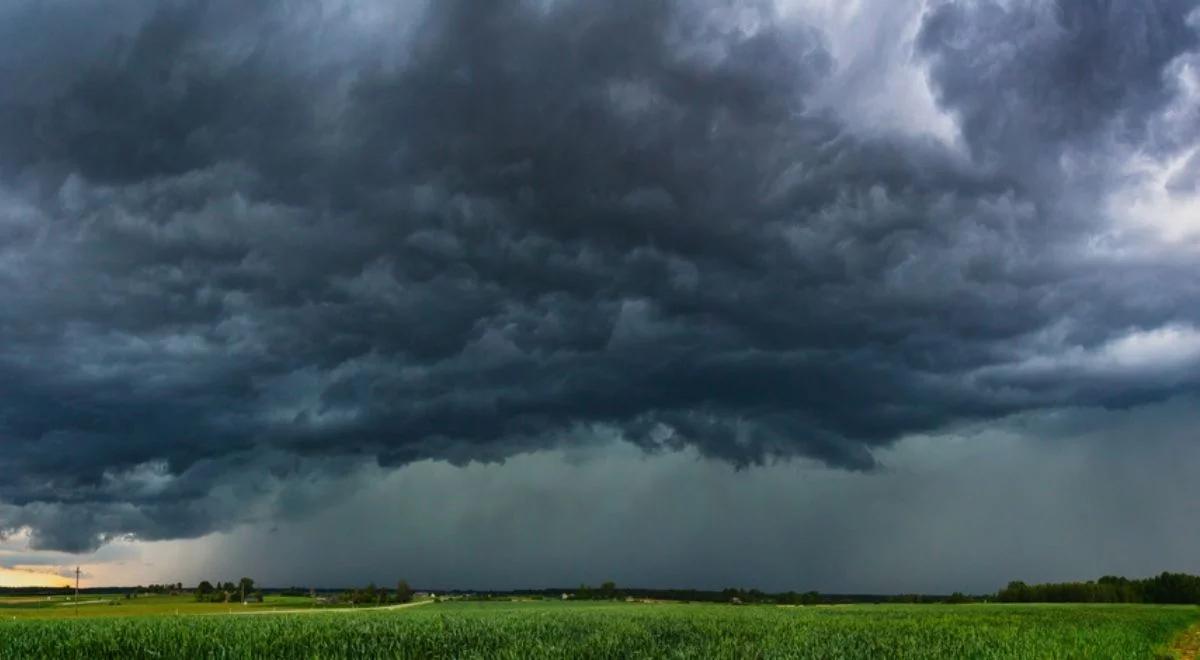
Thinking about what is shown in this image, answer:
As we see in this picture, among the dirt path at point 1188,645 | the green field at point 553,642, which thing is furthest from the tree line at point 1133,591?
the green field at point 553,642

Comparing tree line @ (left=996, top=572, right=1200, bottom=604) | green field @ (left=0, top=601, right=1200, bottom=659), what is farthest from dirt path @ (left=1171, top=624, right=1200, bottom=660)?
tree line @ (left=996, top=572, right=1200, bottom=604)

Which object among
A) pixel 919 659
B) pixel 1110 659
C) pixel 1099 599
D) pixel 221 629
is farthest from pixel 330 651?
pixel 1099 599

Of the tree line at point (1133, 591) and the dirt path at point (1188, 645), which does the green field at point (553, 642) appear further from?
the tree line at point (1133, 591)

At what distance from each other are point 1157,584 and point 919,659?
679 ft

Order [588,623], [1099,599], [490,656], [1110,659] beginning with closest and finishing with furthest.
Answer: [490,656]
[1110,659]
[588,623]
[1099,599]

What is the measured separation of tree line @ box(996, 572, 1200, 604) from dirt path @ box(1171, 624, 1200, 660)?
124m

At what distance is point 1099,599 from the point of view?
18488 cm

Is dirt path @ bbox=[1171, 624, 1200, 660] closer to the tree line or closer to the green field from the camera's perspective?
the green field

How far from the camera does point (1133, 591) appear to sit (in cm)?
18962

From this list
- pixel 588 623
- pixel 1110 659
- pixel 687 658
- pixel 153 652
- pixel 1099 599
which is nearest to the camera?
pixel 687 658

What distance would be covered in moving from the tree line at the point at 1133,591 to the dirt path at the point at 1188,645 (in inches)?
4866

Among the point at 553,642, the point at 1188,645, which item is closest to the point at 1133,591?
the point at 1188,645

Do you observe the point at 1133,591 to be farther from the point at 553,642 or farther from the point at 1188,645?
the point at 553,642

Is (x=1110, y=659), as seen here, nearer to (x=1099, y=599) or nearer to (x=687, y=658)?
(x=687, y=658)
